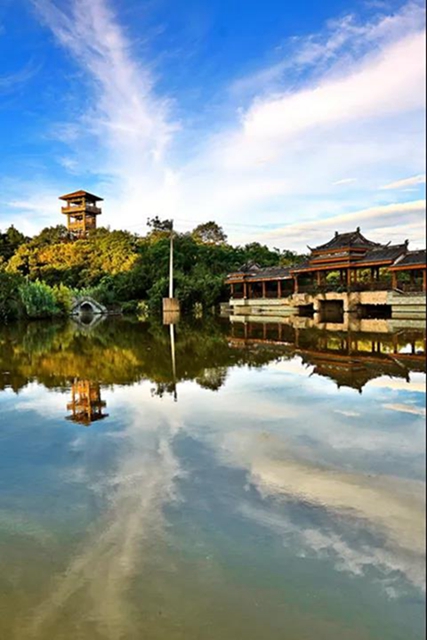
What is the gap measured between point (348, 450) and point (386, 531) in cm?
148

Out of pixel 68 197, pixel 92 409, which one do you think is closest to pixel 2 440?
pixel 92 409

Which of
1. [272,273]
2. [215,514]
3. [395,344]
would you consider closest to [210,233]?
[272,273]

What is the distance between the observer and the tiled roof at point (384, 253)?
74.8 ft

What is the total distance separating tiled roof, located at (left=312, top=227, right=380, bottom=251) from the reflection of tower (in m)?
19.5

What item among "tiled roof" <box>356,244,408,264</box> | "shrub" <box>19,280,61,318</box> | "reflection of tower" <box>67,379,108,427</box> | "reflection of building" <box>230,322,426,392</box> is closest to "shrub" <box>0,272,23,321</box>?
"shrub" <box>19,280,61,318</box>

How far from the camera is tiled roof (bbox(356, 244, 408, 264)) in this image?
2281 cm

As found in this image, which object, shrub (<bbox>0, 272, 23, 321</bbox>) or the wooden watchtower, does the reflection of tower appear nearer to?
shrub (<bbox>0, 272, 23, 321</bbox>)

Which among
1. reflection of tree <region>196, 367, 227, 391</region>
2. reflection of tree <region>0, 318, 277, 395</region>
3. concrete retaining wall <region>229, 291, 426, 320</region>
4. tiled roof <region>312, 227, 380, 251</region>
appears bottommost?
reflection of tree <region>196, 367, 227, 391</region>

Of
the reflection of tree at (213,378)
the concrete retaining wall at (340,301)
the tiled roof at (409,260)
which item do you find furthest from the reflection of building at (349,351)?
the tiled roof at (409,260)

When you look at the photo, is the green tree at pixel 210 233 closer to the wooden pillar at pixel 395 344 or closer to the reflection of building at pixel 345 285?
the reflection of building at pixel 345 285

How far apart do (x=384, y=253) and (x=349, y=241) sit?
2.17 meters

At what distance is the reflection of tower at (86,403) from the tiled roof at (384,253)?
17850 mm

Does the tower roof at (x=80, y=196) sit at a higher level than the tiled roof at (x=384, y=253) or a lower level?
higher

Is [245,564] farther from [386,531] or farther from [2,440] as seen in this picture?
[2,440]
